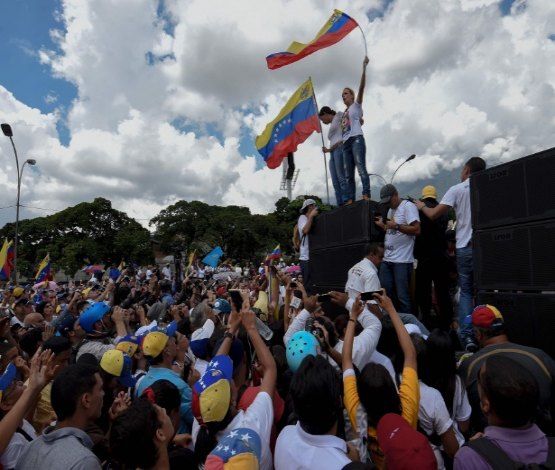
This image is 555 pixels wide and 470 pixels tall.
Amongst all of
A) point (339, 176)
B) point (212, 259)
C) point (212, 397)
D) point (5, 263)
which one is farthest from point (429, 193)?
point (5, 263)

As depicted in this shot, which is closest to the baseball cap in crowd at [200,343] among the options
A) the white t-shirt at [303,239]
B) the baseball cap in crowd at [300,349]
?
the baseball cap in crowd at [300,349]

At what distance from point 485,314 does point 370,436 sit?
1572 millimetres

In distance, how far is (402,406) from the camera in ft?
Answer: 7.78

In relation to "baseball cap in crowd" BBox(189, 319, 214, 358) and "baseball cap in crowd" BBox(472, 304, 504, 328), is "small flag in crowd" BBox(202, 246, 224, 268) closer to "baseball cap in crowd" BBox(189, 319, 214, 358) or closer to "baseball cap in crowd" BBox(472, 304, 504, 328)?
"baseball cap in crowd" BBox(189, 319, 214, 358)

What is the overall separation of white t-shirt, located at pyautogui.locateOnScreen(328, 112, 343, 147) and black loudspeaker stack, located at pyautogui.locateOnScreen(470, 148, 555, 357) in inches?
150

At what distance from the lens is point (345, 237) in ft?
21.5

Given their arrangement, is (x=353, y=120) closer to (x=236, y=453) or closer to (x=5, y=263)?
(x=236, y=453)

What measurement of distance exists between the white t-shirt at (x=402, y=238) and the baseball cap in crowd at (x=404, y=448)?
3.61 meters

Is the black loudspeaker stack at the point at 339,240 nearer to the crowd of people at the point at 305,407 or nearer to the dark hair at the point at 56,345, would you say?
the crowd of people at the point at 305,407

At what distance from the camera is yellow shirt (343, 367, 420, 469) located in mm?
2354

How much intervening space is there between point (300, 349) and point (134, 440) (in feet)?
4.28

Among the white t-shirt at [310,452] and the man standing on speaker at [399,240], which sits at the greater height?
the man standing on speaker at [399,240]

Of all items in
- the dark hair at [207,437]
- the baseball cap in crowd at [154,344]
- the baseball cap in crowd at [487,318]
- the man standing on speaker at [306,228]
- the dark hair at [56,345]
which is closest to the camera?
the dark hair at [207,437]

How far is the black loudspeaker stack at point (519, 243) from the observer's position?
356 cm
